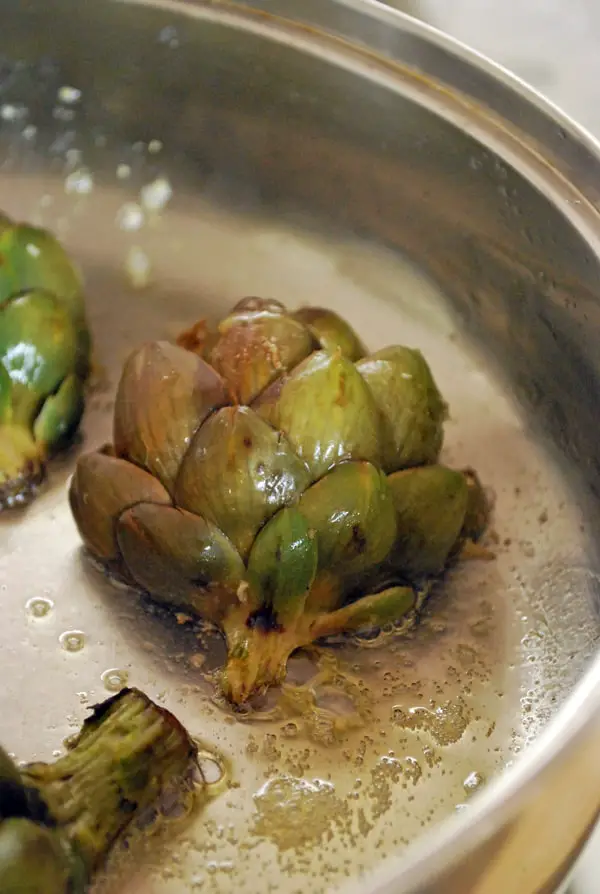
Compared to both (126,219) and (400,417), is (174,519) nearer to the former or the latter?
(400,417)

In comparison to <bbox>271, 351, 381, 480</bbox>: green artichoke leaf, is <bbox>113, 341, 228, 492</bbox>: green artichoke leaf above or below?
below

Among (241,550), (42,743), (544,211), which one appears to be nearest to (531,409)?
(544,211)

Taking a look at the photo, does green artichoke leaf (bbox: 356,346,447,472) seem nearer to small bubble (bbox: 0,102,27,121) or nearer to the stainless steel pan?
the stainless steel pan

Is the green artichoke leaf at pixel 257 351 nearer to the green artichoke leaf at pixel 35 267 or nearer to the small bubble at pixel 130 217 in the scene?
the green artichoke leaf at pixel 35 267

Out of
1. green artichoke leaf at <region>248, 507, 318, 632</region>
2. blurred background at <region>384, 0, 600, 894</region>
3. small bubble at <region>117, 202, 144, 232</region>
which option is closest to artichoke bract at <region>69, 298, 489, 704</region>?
green artichoke leaf at <region>248, 507, 318, 632</region>

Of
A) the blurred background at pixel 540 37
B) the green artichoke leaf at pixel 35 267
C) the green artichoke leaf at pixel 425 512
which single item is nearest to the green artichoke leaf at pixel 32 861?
the green artichoke leaf at pixel 425 512

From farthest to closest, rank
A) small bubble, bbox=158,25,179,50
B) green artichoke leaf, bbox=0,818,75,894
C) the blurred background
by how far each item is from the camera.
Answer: the blurred background → small bubble, bbox=158,25,179,50 → green artichoke leaf, bbox=0,818,75,894
